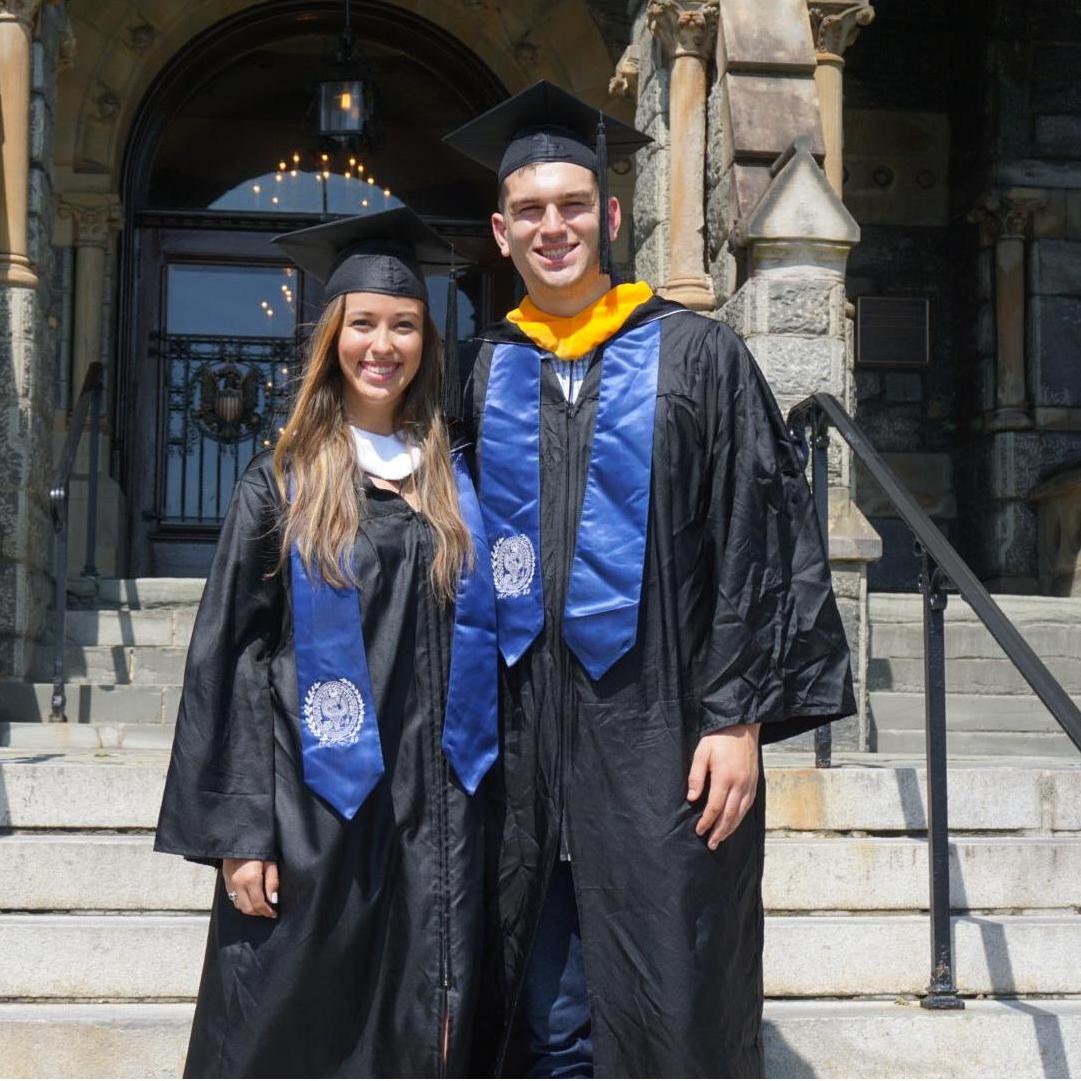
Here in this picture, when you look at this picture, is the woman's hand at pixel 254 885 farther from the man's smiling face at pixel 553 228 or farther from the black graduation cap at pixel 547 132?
the black graduation cap at pixel 547 132

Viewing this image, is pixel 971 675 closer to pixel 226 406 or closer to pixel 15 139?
pixel 15 139

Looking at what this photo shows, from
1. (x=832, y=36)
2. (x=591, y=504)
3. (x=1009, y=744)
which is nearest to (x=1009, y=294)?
(x=832, y=36)

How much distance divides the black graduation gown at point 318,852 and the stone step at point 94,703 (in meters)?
3.79

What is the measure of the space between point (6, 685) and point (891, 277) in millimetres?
6318

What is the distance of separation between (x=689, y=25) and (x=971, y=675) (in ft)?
10.1

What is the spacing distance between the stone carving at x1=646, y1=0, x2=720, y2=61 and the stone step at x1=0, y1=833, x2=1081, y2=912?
393 centimetres

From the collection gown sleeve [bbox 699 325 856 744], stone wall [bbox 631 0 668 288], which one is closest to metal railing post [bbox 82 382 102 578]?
stone wall [bbox 631 0 668 288]

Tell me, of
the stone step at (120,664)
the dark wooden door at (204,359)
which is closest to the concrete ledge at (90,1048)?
the stone step at (120,664)

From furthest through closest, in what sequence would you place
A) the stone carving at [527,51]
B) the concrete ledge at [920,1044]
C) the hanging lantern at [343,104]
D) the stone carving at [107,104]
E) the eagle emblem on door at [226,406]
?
the eagle emblem on door at [226,406]
the stone carving at [527,51]
the stone carving at [107,104]
the hanging lantern at [343,104]
the concrete ledge at [920,1044]

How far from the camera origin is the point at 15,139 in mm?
6754

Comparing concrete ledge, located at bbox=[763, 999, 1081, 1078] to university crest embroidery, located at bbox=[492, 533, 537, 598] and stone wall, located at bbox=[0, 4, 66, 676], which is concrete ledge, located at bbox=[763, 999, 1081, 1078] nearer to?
university crest embroidery, located at bbox=[492, 533, 537, 598]

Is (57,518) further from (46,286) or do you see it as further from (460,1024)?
(460,1024)

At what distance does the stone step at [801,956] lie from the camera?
3844 mm

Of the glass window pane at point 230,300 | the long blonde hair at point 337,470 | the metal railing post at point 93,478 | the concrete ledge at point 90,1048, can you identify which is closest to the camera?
the long blonde hair at point 337,470
